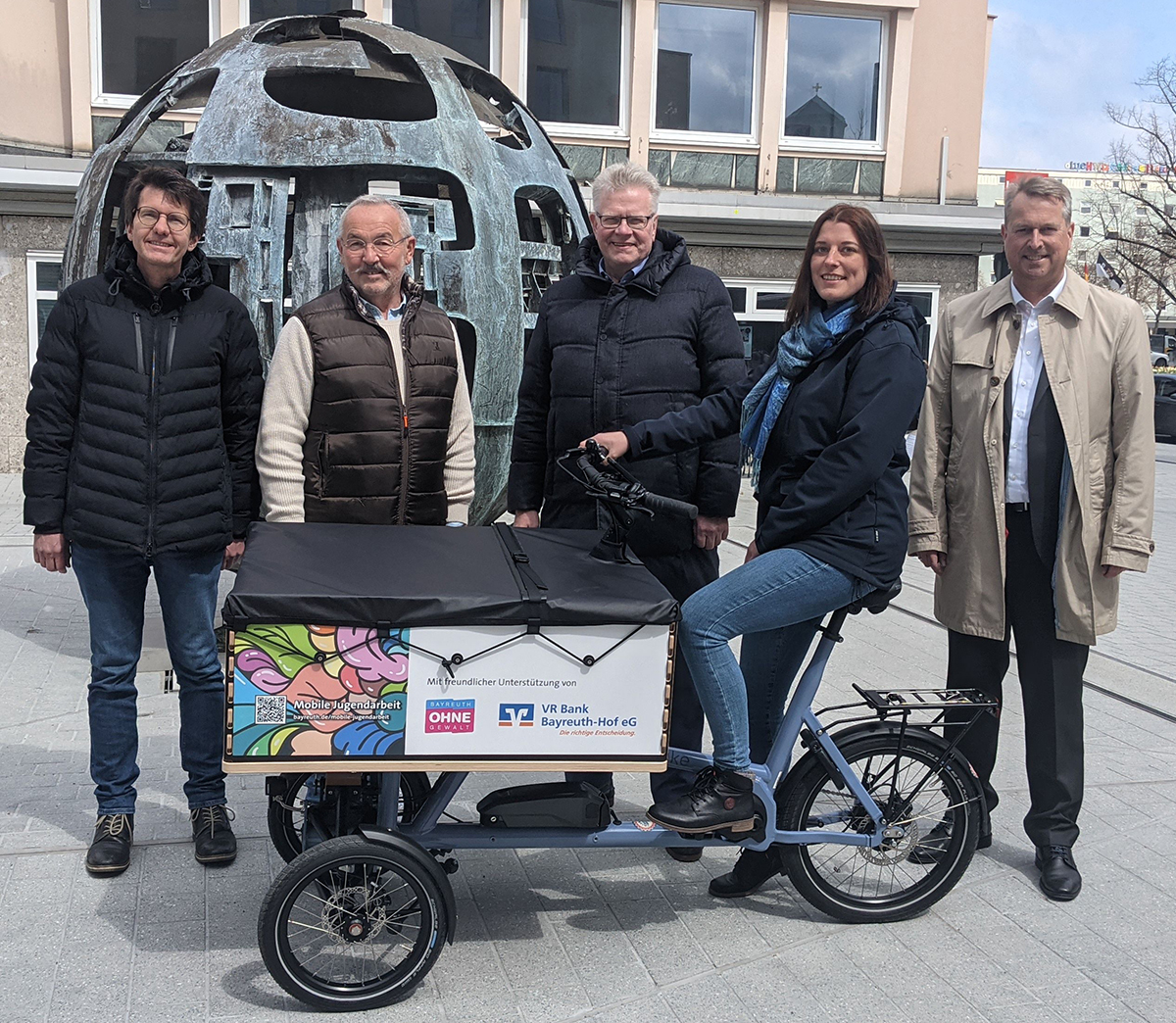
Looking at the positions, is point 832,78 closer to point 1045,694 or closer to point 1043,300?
point 1043,300

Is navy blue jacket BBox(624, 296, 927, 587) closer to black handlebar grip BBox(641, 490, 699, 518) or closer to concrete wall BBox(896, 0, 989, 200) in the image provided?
black handlebar grip BBox(641, 490, 699, 518)

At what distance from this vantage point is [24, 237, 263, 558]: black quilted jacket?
368 centimetres

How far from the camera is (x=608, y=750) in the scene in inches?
121

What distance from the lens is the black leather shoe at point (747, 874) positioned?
12.3 feet

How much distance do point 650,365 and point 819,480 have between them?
0.81 metres

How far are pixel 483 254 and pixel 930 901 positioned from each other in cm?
316

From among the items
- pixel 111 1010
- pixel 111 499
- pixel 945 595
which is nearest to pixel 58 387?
pixel 111 499

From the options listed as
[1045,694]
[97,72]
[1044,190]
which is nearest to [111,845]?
[1045,694]

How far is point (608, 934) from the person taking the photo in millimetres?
3535

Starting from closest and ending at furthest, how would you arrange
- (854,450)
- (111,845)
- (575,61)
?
(854,450) < (111,845) < (575,61)

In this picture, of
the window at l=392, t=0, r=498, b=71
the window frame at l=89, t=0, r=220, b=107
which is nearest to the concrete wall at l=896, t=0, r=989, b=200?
the window at l=392, t=0, r=498, b=71

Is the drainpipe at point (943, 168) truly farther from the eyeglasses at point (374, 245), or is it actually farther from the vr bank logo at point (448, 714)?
the vr bank logo at point (448, 714)

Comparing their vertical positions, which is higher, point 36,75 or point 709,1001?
point 36,75

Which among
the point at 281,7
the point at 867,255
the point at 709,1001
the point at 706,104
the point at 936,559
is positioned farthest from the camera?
the point at 706,104
